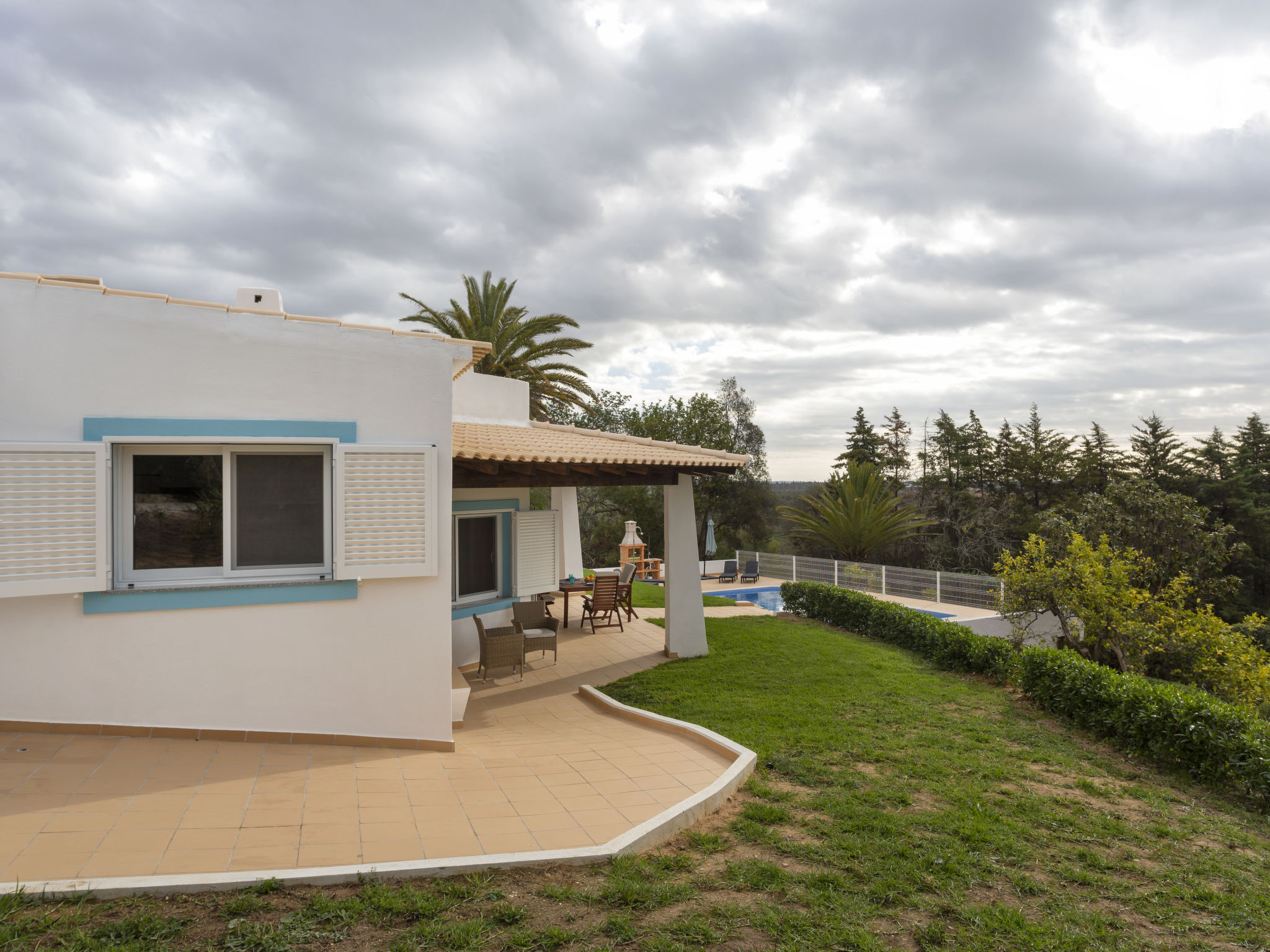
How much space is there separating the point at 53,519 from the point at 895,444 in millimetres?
48571

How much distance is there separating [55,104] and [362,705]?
10.1 metres

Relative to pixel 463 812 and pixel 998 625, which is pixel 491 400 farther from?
pixel 998 625

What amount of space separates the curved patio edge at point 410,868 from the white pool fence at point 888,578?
15469mm

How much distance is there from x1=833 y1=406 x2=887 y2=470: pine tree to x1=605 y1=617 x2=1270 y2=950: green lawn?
1496 inches

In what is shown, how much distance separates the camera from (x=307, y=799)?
4809 mm

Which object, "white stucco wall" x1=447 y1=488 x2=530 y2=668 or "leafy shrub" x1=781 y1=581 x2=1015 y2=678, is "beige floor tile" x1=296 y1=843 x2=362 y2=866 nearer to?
"white stucco wall" x1=447 y1=488 x2=530 y2=668

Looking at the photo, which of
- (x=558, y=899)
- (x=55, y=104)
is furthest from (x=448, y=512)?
(x=55, y=104)

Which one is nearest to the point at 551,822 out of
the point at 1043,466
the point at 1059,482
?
the point at 1043,466

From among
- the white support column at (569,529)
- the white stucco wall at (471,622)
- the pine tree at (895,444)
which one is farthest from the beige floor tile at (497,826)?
the pine tree at (895,444)

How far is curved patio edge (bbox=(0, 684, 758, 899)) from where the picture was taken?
3348 millimetres

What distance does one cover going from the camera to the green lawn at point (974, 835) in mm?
3613

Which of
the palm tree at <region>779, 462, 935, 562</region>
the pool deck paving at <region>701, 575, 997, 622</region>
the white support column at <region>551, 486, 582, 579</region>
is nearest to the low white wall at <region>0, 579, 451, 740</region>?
the white support column at <region>551, 486, 582, 579</region>

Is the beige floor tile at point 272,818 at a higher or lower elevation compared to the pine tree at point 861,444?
lower

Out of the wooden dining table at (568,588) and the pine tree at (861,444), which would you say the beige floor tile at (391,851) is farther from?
the pine tree at (861,444)
